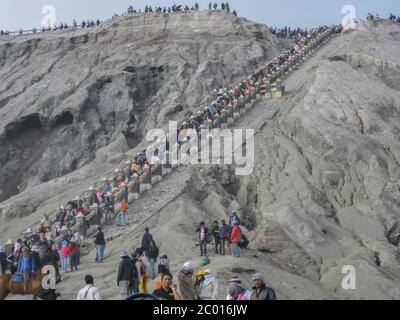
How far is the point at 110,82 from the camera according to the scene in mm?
48062

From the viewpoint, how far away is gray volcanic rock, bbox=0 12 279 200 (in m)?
44.4

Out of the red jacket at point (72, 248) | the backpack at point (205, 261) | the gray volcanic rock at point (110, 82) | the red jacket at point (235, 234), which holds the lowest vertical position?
the backpack at point (205, 261)

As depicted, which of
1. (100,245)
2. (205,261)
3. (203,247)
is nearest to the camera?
(205,261)

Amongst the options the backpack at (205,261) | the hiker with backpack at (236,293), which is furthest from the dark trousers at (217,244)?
the hiker with backpack at (236,293)

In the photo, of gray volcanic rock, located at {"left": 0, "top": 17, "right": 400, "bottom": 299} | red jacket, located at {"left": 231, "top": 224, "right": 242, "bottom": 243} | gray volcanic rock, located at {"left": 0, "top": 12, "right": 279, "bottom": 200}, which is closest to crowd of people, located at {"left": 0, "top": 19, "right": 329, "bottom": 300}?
red jacket, located at {"left": 231, "top": 224, "right": 242, "bottom": 243}

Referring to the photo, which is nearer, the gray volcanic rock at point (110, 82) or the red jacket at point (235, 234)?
the red jacket at point (235, 234)

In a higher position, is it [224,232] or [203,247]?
[224,232]

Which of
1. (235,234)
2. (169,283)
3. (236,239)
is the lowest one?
(169,283)

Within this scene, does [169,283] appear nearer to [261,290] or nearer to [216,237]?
[261,290]

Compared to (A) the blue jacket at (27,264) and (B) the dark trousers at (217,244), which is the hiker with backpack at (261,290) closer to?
(A) the blue jacket at (27,264)

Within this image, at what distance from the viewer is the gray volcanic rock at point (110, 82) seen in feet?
146

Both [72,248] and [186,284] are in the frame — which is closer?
[186,284]

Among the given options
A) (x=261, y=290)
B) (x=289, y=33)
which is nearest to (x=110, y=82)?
(x=289, y=33)
